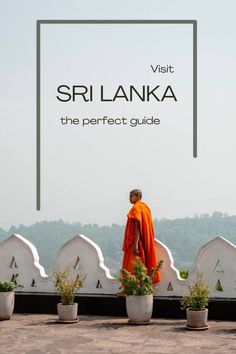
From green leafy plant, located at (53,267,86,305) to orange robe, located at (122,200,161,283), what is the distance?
82 centimetres

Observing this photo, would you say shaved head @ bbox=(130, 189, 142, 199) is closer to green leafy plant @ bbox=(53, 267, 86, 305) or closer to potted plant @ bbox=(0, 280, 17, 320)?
green leafy plant @ bbox=(53, 267, 86, 305)

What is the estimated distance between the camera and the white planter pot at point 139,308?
1072cm

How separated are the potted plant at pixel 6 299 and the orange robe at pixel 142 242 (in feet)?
5.90

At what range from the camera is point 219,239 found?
11312 mm

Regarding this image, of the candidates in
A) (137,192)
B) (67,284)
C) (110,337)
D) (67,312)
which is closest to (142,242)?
(137,192)

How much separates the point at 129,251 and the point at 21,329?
2.08 m

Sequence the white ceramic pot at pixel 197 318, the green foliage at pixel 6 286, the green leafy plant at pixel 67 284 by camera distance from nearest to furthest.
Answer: the white ceramic pot at pixel 197 318, the green leafy plant at pixel 67 284, the green foliage at pixel 6 286

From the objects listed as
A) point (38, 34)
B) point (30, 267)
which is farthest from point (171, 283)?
point (38, 34)

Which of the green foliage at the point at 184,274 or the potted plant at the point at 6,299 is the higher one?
the green foliage at the point at 184,274

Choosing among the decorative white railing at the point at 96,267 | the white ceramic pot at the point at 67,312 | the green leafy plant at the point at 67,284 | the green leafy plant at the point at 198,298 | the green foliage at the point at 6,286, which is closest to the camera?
the green leafy plant at the point at 198,298

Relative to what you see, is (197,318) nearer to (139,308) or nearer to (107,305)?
(139,308)

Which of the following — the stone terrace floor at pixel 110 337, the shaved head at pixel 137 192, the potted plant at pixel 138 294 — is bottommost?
the stone terrace floor at pixel 110 337

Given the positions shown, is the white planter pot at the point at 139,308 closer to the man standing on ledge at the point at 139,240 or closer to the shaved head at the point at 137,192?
the man standing on ledge at the point at 139,240

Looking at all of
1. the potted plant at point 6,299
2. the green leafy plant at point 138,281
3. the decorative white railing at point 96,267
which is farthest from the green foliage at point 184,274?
the potted plant at point 6,299
